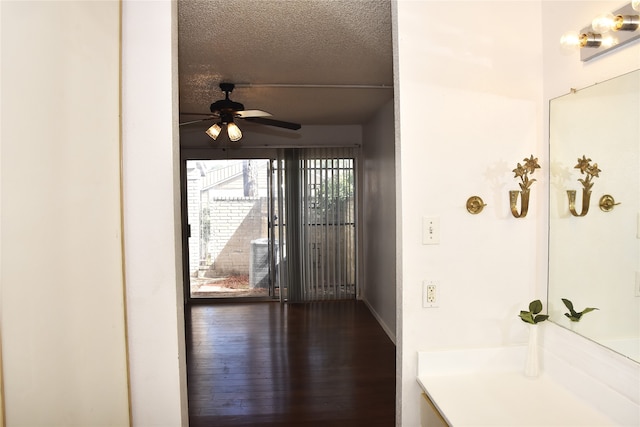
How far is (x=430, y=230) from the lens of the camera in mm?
1532

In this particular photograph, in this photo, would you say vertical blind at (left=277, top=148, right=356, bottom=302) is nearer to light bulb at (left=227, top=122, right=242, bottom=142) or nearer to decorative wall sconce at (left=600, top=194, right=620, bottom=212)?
light bulb at (left=227, top=122, right=242, bottom=142)

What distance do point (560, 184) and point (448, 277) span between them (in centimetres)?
53

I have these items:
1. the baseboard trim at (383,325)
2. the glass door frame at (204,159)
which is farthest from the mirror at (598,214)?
the glass door frame at (204,159)

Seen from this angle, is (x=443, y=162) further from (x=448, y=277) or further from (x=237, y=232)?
(x=237, y=232)

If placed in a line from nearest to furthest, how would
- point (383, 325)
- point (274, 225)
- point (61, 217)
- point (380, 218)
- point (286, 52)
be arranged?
1. point (61, 217)
2. point (286, 52)
3. point (383, 325)
4. point (380, 218)
5. point (274, 225)

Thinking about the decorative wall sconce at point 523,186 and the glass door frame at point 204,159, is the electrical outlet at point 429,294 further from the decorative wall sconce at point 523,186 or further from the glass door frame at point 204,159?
the glass door frame at point 204,159

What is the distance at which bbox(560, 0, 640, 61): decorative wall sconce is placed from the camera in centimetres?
114

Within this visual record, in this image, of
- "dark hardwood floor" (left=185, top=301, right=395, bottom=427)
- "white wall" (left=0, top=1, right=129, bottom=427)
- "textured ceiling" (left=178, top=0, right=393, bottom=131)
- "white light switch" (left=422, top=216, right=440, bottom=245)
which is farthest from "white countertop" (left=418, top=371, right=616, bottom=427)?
"textured ceiling" (left=178, top=0, right=393, bottom=131)

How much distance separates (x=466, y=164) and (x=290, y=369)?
2.53 metres

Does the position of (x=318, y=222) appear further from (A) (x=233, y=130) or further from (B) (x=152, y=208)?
(B) (x=152, y=208)

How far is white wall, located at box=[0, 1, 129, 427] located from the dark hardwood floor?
160 cm

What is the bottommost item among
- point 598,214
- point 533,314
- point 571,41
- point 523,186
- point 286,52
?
point 533,314

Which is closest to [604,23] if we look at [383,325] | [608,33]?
[608,33]

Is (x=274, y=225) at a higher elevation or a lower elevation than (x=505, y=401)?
higher
